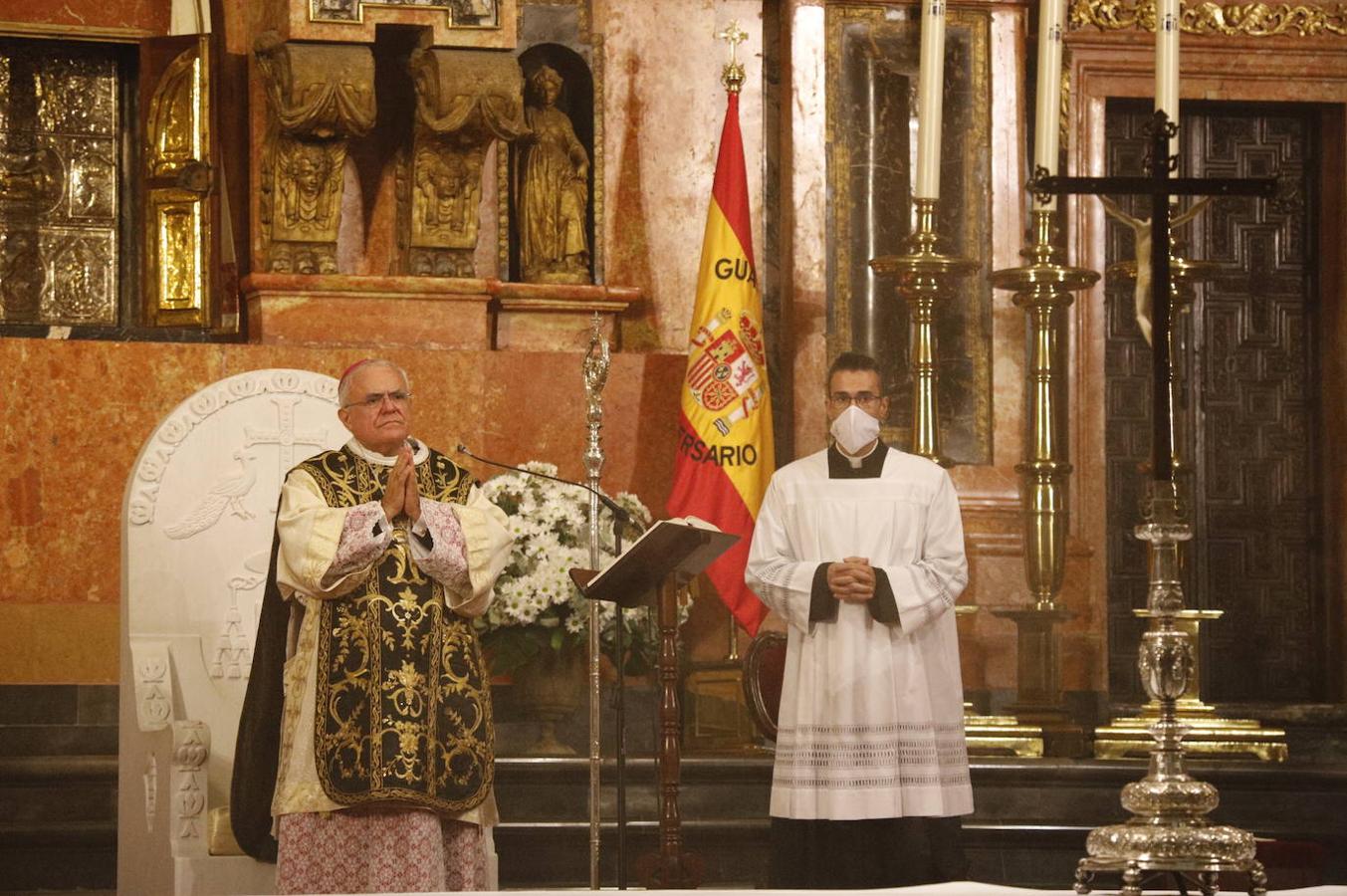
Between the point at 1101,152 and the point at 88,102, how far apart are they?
4.31m

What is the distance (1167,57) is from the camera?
6.81 meters

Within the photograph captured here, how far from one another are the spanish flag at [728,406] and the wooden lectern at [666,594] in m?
1.80

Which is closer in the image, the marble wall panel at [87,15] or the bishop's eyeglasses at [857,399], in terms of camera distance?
the bishop's eyeglasses at [857,399]

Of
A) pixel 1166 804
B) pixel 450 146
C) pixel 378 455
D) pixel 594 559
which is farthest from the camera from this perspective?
pixel 450 146

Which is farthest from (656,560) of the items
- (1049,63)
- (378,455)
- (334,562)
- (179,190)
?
(179,190)

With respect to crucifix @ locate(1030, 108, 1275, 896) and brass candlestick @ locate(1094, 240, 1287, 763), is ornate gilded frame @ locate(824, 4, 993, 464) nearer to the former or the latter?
brass candlestick @ locate(1094, 240, 1287, 763)

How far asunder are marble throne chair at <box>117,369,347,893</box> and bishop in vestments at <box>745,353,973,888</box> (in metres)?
1.56

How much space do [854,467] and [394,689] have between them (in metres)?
1.62

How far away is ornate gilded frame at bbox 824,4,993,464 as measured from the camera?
30.3 ft

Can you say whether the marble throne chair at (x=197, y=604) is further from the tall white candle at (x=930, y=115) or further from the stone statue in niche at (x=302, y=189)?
the tall white candle at (x=930, y=115)

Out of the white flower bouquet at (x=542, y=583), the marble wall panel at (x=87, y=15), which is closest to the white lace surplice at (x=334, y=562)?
the white flower bouquet at (x=542, y=583)

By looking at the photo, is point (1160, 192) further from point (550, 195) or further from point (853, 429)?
point (550, 195)

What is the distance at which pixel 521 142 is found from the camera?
30.4 ft

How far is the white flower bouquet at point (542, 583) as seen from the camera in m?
7.44
